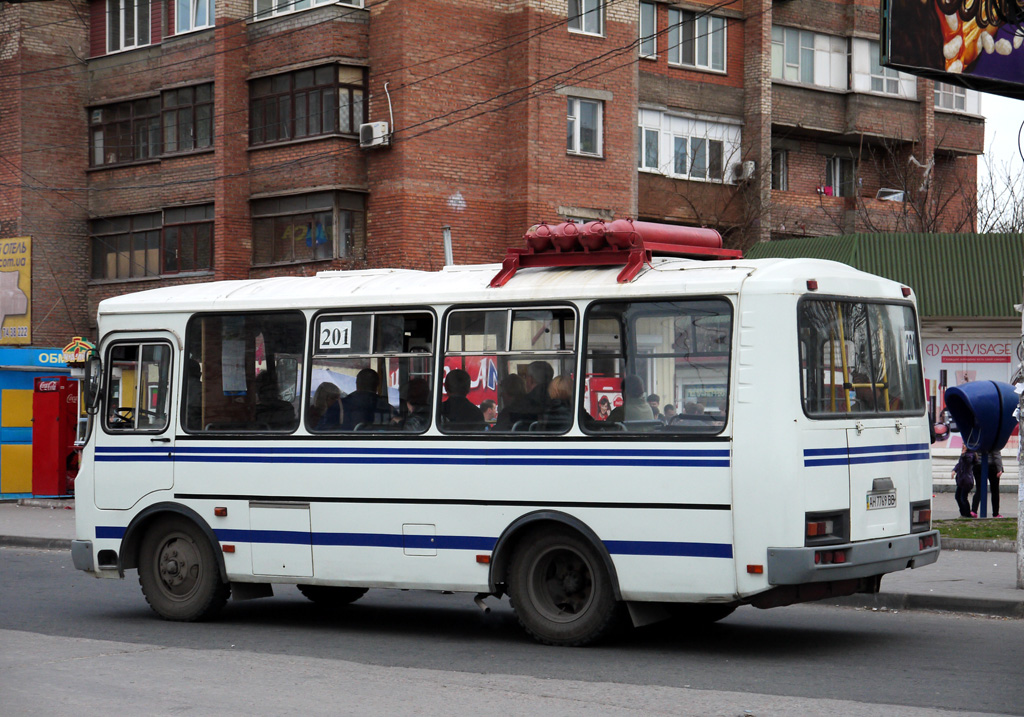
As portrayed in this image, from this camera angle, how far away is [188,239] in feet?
116

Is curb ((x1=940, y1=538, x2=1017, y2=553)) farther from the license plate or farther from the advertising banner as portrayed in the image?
the license plate

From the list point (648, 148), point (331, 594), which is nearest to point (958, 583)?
point (331, 594)

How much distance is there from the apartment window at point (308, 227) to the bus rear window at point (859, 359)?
22907 millimetres

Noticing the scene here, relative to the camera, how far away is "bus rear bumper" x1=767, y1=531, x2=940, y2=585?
9.24 metres

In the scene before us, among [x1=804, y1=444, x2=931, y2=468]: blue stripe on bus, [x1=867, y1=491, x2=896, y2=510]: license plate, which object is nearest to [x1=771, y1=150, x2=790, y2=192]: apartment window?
[x1=804, y1=444, x2=931, y2=468]: blue stripe on bus

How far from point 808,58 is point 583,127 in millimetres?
10404

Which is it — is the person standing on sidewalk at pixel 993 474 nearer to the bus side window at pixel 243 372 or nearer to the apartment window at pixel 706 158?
the bus side window at pixel 243 372

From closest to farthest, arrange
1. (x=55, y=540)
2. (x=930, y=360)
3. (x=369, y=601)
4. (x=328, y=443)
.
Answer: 1. (x=328, y=443)
2. (x=369, y=601)
3. (x=55, y=540)
4. (x=930, y=360)

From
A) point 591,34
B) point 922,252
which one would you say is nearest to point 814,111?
point 591,34

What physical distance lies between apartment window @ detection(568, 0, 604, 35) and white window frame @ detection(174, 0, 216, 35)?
882 centimetres

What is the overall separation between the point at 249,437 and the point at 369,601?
269 cm

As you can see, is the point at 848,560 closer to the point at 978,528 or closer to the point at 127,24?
the point at 978,528

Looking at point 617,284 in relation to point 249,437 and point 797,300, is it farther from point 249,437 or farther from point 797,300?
point 249,437

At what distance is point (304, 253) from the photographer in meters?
33.3
